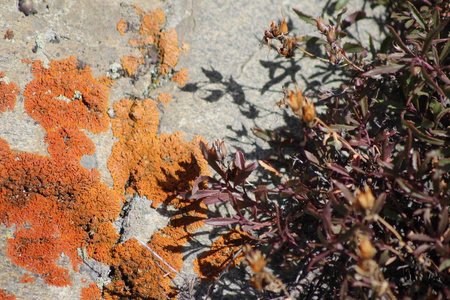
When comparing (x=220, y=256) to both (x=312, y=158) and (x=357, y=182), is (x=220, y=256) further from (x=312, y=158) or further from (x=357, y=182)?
(x=357, y=182)

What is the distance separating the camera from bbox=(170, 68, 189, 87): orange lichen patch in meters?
2.33

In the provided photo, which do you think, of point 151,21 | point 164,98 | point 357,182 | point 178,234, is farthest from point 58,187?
point 357,182

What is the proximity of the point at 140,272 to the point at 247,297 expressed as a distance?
617 millimetres

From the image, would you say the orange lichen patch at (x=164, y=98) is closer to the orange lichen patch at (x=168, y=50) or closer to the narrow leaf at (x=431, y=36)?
the orange lichen patch at (x=168, y=50)

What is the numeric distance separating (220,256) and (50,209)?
975 mm

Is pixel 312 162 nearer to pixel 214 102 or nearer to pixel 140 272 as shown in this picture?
pixel 214 102

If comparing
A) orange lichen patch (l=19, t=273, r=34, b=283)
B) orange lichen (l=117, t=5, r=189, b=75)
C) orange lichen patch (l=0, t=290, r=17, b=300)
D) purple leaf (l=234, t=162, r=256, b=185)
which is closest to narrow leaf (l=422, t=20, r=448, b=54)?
purple leaf (l=234, t=162, r=256, b=185)

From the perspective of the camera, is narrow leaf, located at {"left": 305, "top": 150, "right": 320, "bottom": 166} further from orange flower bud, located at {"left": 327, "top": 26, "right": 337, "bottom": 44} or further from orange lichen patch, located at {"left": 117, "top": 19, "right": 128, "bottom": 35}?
orange lichen patch, located at {"left": 117, "top": 19, "right": 128, "bottom": 35}

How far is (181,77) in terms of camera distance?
2.34 m

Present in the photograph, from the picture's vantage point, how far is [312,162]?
2.00m

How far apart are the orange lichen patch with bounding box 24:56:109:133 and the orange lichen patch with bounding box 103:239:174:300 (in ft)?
2.42

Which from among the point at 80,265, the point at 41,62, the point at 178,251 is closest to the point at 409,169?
the point at 178,251

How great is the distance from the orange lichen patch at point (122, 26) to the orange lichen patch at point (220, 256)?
1.45 meters

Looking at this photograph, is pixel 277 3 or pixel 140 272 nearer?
pixel 140 272
